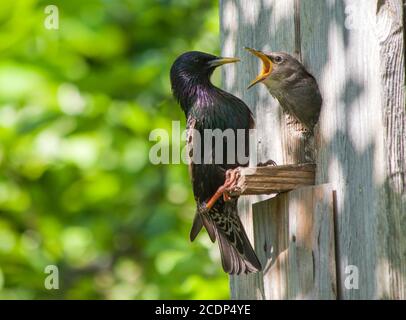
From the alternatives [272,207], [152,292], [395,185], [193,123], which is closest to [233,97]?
[193,123]

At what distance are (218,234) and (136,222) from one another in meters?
2.44

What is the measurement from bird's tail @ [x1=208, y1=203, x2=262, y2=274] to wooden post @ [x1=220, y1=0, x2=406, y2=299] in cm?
7

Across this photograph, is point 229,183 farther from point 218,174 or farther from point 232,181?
point 218,174

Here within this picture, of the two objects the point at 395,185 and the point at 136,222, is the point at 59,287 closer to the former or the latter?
the point at 136,222

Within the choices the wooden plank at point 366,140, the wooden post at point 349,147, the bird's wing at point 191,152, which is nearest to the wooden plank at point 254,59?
the wooden post at point 349,147

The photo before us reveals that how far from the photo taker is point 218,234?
3.58 meters

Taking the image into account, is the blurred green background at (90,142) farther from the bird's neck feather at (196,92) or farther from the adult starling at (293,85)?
the adult starling at (293,85)

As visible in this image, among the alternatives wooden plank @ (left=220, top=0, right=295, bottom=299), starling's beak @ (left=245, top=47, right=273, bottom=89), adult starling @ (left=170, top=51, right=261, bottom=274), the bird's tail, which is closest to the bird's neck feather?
adult starling @ (left=170, top=51, right=261, bottom=274)

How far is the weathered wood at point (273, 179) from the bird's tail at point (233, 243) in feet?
1.19

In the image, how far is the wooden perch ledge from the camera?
3.01 metres

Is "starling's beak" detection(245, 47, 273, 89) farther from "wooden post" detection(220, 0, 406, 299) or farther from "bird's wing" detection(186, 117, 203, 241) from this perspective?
"bird's wing" detection(186, 117, 203, 241)

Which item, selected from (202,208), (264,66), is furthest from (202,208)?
(264,66)

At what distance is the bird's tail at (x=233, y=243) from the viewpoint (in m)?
3.39

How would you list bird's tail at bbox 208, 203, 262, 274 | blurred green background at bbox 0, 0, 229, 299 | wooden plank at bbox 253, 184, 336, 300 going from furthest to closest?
blurred green background at bbox 0, 0, 229, 299 → bird's tail at bbox 208, 203, 262, 274 → wooden plank at bbox 253, 184, 336, 300
